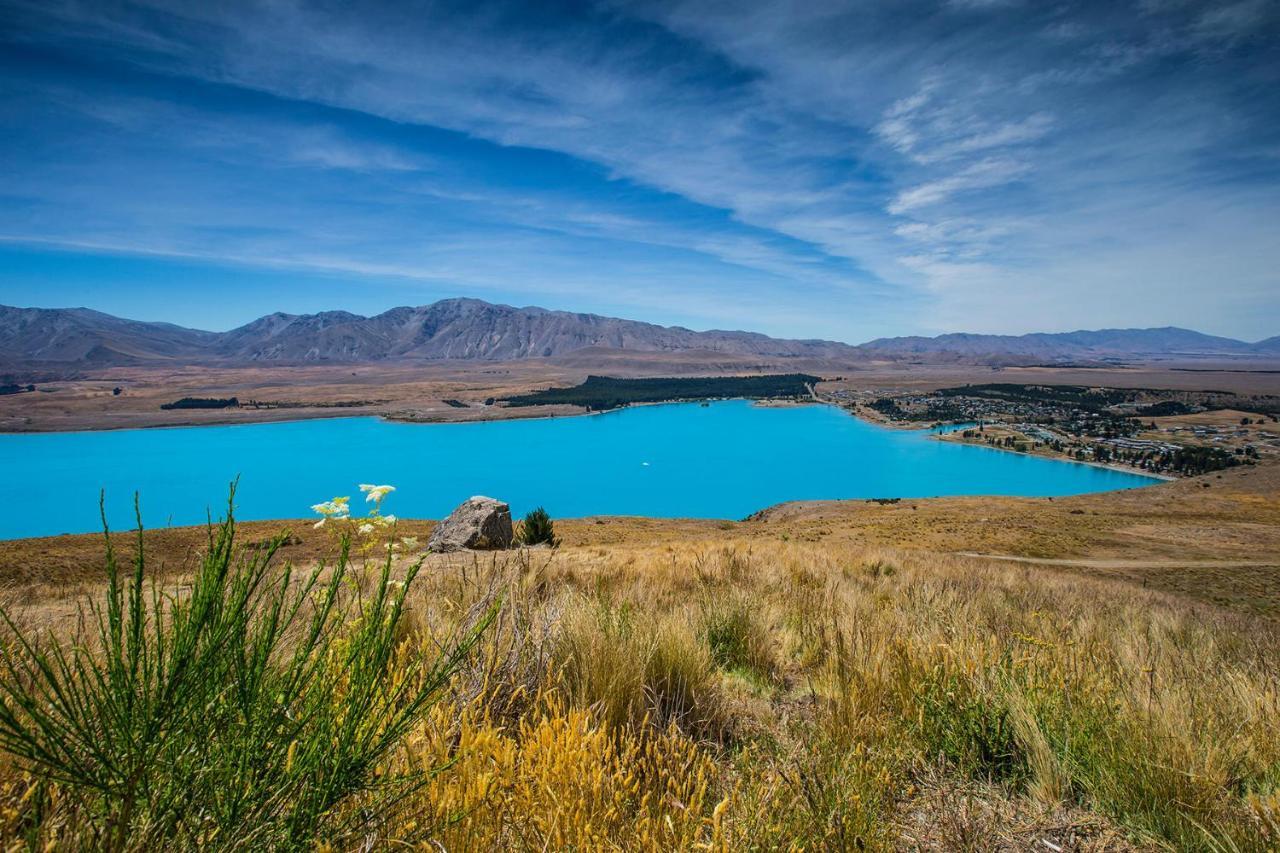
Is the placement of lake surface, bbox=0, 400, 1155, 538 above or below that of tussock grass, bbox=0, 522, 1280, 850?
below

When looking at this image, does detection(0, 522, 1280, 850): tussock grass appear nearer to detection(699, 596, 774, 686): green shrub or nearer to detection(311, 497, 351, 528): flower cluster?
detection(699, 596, 774, 686): green shrub

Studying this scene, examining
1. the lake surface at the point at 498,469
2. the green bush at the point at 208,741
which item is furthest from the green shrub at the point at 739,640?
the lake surface at the point at 498,469

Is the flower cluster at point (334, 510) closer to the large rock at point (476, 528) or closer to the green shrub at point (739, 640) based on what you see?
the green shrub at point (739, 640)

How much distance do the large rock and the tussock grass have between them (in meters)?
11.0

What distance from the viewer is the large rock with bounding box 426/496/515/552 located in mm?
14836

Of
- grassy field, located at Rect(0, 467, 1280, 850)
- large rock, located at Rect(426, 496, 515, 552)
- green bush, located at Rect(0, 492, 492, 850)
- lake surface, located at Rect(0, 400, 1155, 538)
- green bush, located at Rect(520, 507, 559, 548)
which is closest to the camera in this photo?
green bush, located at Rect(0, 492, 492, 850)

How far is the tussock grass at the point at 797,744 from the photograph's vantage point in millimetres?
1638

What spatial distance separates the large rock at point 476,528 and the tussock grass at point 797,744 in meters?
11.0

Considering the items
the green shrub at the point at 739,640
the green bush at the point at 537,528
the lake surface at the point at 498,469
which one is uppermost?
the green shrub at the point at 739,640

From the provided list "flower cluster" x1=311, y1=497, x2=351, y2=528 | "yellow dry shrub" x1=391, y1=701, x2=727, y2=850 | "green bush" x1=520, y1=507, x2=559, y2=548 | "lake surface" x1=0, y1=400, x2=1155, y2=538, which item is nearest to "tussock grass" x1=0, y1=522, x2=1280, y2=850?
"yellow dry shrub" x1=391, y1=701, x2=727, y2=850

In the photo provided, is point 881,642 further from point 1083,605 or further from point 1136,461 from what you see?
point 1136,461

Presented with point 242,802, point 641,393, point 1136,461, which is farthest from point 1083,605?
point 641,393

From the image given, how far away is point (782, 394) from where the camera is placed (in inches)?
7062

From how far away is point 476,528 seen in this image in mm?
15164
